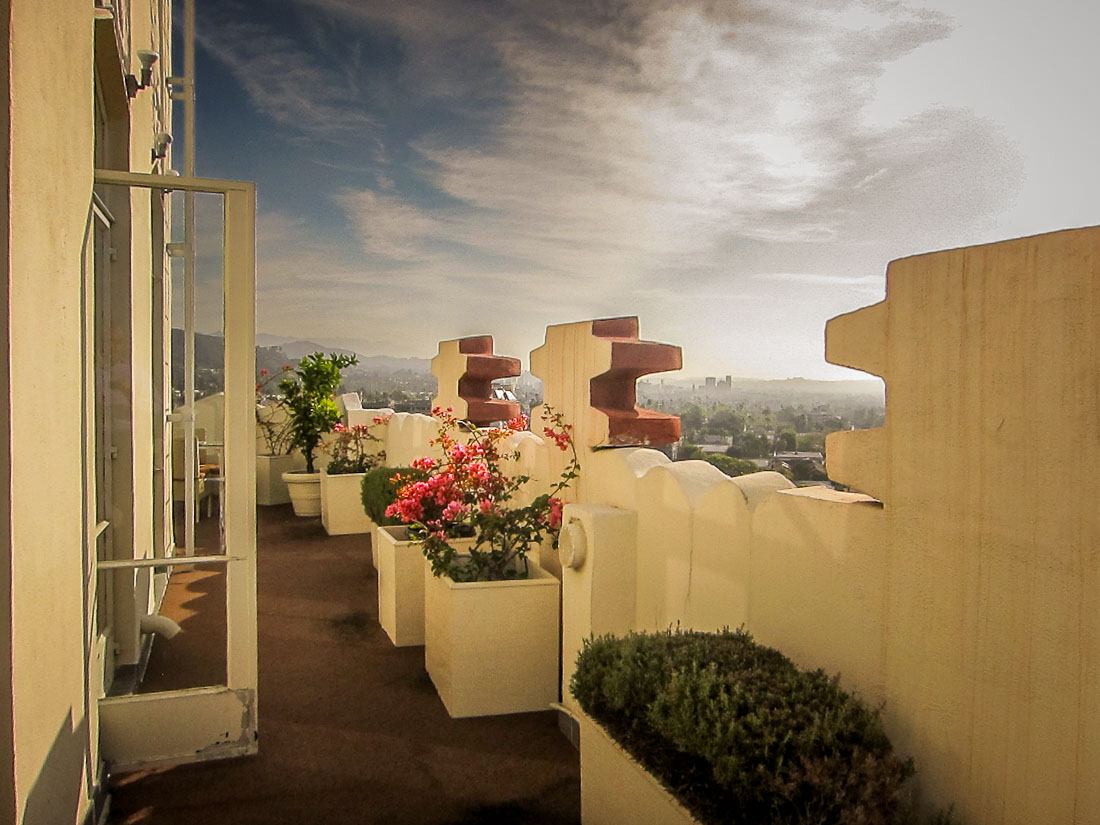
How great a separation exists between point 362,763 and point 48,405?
1.97 metres

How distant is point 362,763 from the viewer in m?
3.19

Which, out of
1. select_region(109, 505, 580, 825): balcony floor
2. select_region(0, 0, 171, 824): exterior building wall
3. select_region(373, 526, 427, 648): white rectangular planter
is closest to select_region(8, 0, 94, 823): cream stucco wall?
select_region(0, 0, 171, 824): exterior building wall

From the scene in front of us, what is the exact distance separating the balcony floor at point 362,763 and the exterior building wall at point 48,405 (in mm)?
427

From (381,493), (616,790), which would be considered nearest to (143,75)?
(381,493)

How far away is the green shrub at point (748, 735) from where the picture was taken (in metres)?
1.68

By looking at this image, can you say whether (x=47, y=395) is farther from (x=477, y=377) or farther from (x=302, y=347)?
(x=302, y=347)

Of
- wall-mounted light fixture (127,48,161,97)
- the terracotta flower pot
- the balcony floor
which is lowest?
the balcony floor

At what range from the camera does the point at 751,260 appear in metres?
7.38

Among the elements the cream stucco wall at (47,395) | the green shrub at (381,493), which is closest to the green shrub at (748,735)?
the cream stucco wall at (47,395)

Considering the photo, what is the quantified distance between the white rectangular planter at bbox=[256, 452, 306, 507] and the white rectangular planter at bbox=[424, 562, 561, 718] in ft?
24.1

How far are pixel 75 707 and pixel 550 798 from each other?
5.03 feet

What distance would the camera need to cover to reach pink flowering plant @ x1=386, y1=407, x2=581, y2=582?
3996 millimetres

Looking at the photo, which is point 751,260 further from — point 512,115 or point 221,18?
point 221,18

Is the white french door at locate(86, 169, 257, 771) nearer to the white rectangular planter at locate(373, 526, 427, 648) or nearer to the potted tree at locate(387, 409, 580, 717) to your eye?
the potted tree at locate(387, 409, 580, 717)
